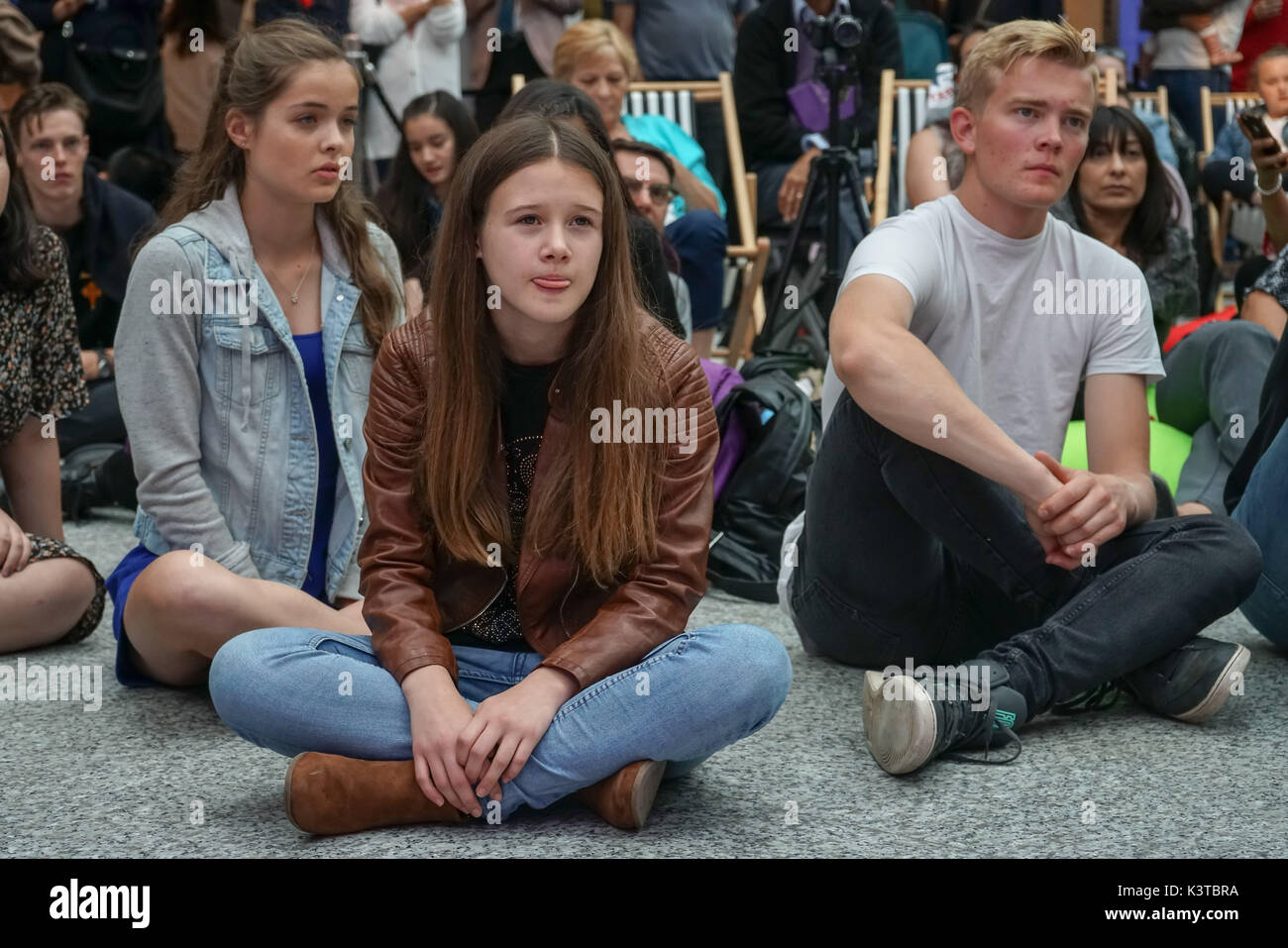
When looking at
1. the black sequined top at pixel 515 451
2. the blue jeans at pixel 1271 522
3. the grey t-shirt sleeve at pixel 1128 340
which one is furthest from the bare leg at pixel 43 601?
the blue jeans at pixel 1271 522

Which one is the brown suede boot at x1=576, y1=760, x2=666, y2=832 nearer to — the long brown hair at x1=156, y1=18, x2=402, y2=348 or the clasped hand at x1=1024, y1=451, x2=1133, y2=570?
the clasped hand at x1=1024, y1=451, x2=1133, y2=570

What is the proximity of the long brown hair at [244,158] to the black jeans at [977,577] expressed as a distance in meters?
0.70

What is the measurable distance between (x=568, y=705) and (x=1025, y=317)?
935mm

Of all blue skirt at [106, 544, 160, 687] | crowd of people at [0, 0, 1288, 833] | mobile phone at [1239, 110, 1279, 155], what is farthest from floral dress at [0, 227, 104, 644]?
mobile phone at [1239, 110, 1279, 155]

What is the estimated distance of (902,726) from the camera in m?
1.70

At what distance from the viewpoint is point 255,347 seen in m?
2.05

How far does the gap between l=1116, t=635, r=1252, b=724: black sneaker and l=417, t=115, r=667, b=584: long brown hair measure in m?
0.75

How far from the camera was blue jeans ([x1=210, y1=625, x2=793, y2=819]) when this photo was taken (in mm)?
1520

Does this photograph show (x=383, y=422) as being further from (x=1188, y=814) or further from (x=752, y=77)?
(x=752, y=77)

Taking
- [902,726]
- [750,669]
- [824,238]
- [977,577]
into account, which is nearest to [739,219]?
[824,238]

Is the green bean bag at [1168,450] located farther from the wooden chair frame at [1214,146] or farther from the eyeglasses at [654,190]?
the wooden chair frame at [1214,146]

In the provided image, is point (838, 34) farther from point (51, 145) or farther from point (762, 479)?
point (51, 145)

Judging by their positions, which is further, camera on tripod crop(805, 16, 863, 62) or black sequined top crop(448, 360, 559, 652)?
camera on tripod crop(805, 16, 863, 62)
